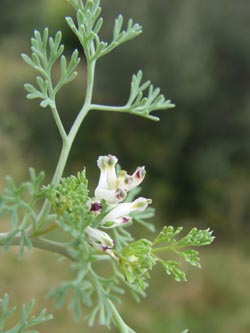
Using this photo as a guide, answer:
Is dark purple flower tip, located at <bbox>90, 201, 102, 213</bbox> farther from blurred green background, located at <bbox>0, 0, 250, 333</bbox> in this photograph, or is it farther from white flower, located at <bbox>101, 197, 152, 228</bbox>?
blurred green background, located at <bbox>0, 0, 250, 333</bbox>

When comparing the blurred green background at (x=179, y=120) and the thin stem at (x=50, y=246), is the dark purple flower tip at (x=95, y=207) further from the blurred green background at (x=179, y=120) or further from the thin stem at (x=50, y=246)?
the blurred green background at (x=179, y=120)

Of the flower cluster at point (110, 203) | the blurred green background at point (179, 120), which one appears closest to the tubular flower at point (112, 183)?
the flower cluster at point (110, 203)

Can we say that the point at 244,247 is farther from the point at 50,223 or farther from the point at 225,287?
the point at 50,223

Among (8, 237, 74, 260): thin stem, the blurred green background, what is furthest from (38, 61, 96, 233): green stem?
the blurred green background

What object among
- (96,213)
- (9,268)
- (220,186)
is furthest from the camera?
(220,186)

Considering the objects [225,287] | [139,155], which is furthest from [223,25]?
[225,287]

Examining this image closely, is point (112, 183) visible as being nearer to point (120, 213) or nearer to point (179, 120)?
point (120, 213)
